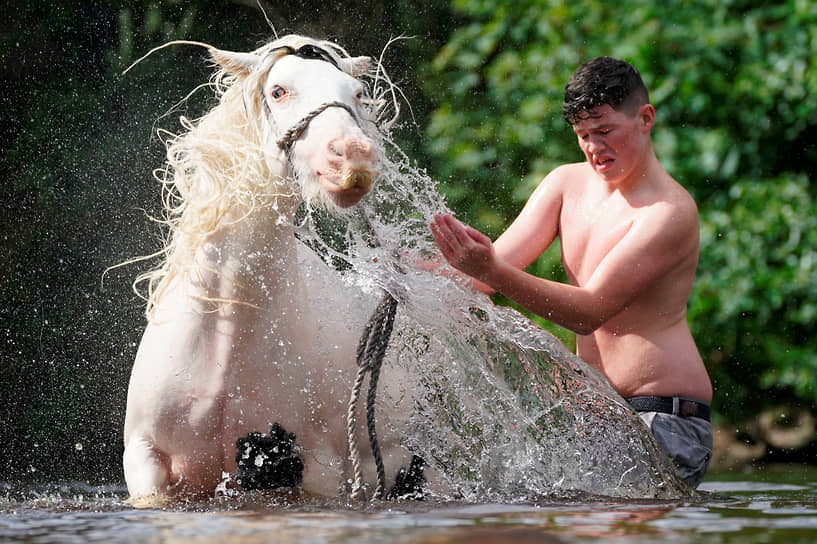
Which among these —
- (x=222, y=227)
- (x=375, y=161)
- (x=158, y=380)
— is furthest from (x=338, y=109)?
(x=158, y=380)

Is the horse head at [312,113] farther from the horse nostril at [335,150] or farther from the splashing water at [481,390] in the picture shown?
the splashing water at [481,390]

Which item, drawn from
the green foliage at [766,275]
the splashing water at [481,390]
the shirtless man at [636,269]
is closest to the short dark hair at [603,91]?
the shirtless man at [636,269]

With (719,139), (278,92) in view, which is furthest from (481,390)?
(719,139)

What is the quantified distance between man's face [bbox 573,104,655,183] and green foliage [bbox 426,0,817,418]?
2421 mm

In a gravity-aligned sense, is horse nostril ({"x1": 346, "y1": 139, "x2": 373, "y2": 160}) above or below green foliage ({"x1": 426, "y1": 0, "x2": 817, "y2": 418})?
below

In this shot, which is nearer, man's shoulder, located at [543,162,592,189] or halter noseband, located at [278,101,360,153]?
halter noseband, located at [278,101,360,153]

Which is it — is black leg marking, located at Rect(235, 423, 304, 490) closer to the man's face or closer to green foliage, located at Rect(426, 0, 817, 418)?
the man's face

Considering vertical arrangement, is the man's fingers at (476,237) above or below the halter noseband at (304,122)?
below

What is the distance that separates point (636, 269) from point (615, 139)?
0.39m

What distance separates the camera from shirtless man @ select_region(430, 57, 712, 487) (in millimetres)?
3025

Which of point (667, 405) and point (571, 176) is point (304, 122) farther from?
Result: point (667, 405)

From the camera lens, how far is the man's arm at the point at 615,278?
2.86m

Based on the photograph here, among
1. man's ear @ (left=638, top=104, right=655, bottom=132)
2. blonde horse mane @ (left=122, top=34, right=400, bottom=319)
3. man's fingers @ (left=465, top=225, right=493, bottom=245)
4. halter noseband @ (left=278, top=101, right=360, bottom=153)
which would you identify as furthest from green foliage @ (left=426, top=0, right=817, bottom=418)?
halter noseband @ (left=278, top=101, right=360, bottom=153)

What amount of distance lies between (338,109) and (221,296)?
58 cm
